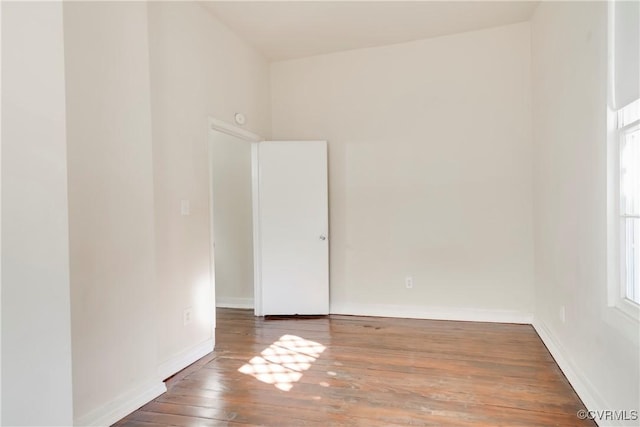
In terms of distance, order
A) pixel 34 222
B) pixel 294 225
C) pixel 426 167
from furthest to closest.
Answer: pixel 294 225, pixel 426 167, pixel 34 222

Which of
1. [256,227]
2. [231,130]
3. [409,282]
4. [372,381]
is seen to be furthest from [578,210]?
[256,227]

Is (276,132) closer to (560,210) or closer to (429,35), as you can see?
(429,35)

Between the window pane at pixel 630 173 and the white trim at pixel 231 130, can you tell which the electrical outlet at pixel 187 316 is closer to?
the white trim at pixel 231 130

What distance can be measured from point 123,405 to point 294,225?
7.65ft

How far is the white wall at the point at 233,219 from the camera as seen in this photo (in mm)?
4551

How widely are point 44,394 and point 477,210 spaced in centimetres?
359

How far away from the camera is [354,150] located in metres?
4.19

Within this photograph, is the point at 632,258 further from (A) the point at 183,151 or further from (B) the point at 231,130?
(B) the point at 231,130

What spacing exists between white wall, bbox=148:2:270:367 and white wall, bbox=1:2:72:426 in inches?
50.9

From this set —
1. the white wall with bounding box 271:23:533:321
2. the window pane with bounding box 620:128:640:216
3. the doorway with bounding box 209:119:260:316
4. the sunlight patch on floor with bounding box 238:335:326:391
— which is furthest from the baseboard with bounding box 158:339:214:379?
the window pane with bounding box 620:128:640:216

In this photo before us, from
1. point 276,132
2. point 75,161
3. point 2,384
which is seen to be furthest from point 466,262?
point 2,384

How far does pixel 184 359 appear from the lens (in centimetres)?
285

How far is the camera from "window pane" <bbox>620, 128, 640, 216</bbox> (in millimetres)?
1708

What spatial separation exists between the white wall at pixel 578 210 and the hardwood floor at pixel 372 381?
0.26 m
